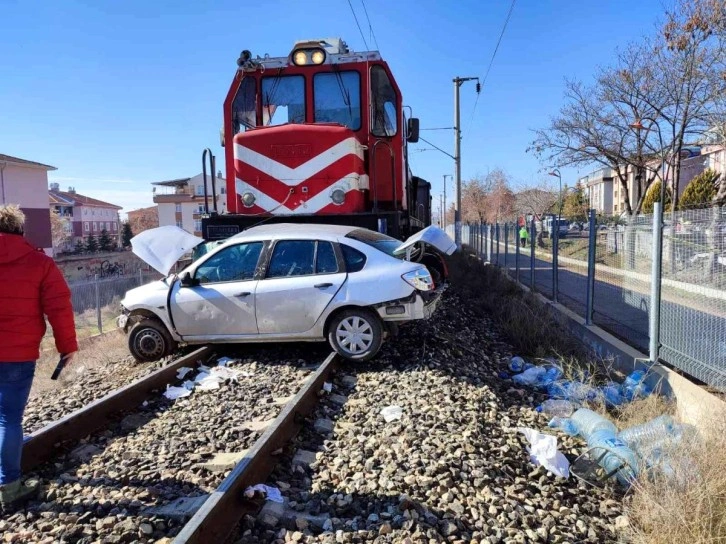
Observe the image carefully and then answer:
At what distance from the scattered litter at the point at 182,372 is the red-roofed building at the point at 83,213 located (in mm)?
74281

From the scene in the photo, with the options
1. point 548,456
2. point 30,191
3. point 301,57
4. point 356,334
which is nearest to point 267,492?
point 548,456

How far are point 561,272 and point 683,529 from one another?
33.6 ft

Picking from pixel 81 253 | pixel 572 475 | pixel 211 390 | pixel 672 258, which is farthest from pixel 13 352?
pixel 81 253

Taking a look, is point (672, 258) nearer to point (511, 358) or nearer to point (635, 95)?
point (511, 358)

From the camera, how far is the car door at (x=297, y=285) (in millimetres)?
6543

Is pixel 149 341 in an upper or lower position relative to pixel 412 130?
lower

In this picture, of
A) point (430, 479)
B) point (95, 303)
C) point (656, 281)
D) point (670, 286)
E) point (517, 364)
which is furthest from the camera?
point (95, 303)

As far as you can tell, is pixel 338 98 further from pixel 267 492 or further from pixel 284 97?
pixel 267 492

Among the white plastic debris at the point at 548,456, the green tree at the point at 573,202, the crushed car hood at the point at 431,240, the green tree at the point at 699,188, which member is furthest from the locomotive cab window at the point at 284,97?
the green tree at the point at 573,202

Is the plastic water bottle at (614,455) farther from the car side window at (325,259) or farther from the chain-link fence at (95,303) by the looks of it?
the chain-link fence at (95,303)

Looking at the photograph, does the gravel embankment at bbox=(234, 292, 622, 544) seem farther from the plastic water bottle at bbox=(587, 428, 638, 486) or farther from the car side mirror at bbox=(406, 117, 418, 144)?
the car side mirror at bbox=(406, 117, 418, 144)

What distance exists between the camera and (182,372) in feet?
20.7

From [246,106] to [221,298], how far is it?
151 inches

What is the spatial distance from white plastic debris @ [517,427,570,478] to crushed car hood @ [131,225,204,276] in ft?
16.1
